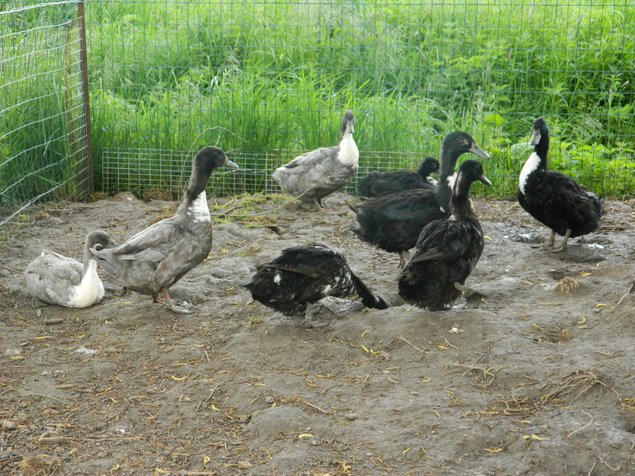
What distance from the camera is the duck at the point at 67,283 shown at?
6.84 metres

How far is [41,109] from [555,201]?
5.39m

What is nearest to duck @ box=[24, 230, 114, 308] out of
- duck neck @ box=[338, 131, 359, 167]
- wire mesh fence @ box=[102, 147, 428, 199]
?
duck neck @ box=[338, 131, 359, 167]

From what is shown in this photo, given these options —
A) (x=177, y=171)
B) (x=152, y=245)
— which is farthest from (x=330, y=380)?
(x=177, y=171)

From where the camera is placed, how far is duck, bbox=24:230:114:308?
684cm

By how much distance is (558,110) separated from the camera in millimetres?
11625

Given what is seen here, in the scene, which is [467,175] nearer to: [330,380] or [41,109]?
[330,380]

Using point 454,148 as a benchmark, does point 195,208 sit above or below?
below

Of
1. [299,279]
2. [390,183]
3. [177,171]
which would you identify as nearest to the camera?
[299,279]

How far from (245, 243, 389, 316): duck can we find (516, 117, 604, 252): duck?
8.48ft

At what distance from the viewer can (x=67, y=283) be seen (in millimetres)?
6844

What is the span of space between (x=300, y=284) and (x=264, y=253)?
1796 mm

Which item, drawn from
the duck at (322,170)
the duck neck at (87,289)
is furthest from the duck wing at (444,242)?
the duck at (322,170)

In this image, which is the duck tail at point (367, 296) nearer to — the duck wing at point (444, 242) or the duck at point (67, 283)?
the duck wing at point (444, 242)

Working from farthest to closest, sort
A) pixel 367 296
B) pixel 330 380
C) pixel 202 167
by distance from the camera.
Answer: pixel 202 167, pixel 367 296, pixel 330 380
